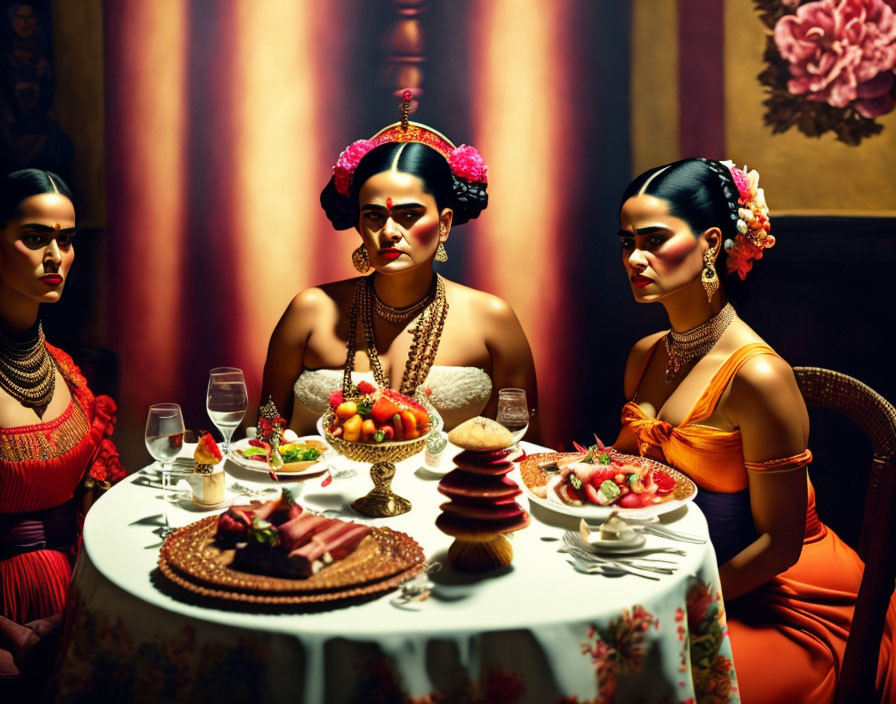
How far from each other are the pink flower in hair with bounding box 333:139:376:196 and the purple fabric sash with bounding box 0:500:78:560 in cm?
146

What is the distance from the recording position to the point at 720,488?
7.72 feet

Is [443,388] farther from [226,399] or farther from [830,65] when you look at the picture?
[830,65]

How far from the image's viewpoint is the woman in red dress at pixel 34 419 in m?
2.53

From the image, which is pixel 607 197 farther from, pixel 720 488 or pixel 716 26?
pixel 720 488

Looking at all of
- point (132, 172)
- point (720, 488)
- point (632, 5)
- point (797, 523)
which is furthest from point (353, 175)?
point (797, 523)

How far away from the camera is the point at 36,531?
260 centimetres

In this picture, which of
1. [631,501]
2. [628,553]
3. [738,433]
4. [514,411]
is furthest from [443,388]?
[628,553]

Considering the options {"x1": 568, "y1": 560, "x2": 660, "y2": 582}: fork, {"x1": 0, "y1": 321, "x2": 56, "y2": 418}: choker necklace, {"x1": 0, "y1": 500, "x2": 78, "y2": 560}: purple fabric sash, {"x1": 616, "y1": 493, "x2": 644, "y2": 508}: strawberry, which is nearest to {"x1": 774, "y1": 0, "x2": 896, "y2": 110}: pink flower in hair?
{"x1": 616, "y1": 493, "x2": 644, "y2": 508}: strawberry

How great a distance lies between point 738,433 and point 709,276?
1.57ft

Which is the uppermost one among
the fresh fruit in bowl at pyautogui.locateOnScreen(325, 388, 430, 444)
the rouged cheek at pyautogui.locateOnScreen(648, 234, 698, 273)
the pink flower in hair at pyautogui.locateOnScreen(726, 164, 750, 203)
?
the pink flower in hair at pyautogui.locateOnScreen(726, 164, 750, 203)

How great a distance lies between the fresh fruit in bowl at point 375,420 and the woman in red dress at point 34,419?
1.09 meters

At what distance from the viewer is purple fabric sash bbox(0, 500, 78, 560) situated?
2.56 metres

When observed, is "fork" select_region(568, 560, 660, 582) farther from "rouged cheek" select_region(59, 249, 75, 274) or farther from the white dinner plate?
"rouged cheek" select_region(59, 249, 75, 274)

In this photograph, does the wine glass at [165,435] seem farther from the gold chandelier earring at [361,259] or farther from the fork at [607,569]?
the gold chandelier earring at [361,259]
